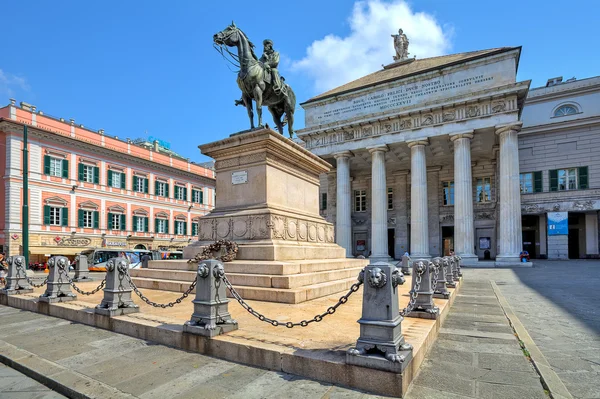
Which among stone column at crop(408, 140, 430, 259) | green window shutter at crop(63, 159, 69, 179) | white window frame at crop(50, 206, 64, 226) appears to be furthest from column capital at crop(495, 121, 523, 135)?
white window frame at crop(50, 206, 64, 226)

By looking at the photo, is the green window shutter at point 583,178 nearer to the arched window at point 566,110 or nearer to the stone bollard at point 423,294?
the arched window at point 566,110

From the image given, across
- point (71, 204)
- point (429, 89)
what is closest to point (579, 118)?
point (429, 89)

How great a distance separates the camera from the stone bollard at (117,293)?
19.4 ft

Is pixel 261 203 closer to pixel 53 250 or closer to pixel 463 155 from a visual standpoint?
pixel 463 155

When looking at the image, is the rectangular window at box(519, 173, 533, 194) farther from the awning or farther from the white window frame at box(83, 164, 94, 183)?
the white window frame at box(83, 164, 94, 183)

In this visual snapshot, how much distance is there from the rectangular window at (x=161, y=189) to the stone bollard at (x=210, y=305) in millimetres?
41143

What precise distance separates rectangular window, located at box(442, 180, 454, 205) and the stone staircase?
28.4 meters

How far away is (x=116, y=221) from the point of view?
37.8 meters

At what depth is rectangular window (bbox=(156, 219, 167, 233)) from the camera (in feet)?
140

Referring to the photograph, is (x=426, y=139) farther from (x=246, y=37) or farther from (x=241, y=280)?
(x=241, y=280)

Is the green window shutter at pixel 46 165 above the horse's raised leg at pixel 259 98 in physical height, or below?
above

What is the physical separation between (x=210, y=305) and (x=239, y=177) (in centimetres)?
555

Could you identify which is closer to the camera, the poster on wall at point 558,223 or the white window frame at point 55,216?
the poster on wall at point 558,223

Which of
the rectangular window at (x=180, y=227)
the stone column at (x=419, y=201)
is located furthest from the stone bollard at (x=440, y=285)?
the rectangular window at (x=180, y=227)
